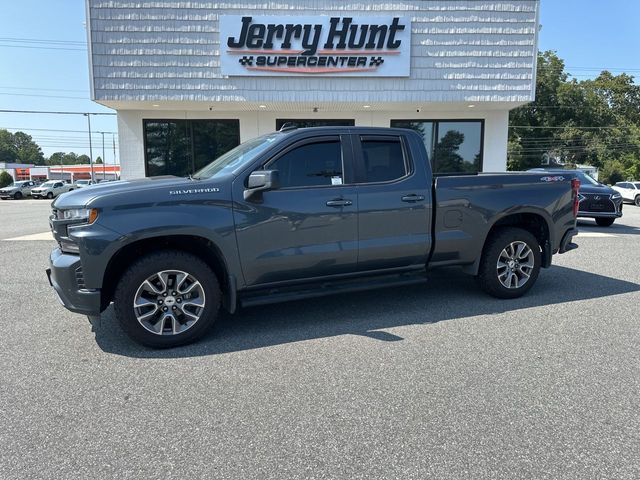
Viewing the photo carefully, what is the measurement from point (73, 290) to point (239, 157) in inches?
79.4

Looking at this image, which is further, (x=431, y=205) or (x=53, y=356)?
(x=431, y=205)

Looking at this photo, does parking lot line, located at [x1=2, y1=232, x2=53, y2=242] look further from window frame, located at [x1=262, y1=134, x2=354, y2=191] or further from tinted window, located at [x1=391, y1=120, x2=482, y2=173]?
tinted window, located at [x1=391, y1=120, x2=482, y2=173]

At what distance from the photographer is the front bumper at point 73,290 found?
396cm

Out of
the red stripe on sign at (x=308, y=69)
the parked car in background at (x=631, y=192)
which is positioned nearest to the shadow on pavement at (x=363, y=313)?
the red stripe on sign at (x=308, y=69)

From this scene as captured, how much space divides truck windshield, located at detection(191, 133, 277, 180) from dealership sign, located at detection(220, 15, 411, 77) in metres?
7.77

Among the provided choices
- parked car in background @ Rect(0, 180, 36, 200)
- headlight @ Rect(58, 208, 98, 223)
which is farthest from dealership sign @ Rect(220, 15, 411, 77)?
parked car in background @ Rect(0, 180, 36, 200)

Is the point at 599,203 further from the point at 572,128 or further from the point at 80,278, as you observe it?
the point at 572,128

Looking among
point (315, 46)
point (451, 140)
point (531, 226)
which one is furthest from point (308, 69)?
point (531, 226)

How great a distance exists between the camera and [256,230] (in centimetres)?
434

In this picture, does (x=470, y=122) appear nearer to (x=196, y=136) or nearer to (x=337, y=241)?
(x=196, y=136)

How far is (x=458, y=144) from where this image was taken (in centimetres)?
1422

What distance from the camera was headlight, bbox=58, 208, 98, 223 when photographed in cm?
391

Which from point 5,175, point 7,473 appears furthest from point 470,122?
point 5,175

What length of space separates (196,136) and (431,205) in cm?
1031
